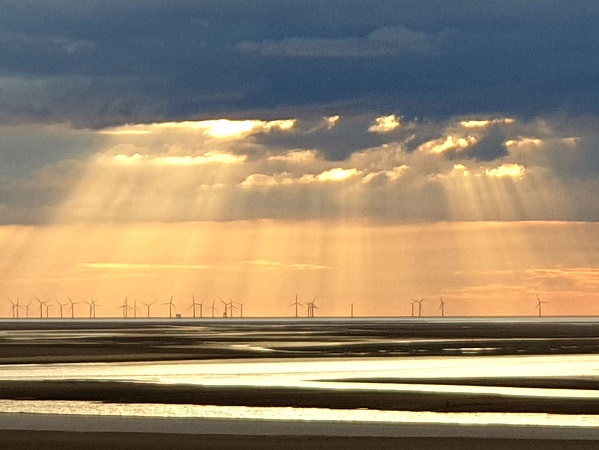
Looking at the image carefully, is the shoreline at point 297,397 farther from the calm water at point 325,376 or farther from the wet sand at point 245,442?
the wet sand at point 245,442

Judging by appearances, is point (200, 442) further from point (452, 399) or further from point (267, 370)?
point (267, 370)

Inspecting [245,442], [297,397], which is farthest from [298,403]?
[245,442]

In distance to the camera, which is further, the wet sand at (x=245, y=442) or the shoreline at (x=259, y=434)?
the shoreline at (x=259, y=434)

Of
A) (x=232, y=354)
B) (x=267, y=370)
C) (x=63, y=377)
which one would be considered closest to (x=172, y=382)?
(x=63, y=377)

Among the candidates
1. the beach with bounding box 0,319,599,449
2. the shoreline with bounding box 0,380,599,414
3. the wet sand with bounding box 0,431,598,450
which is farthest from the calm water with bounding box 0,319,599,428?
the wet sand with bounding box 0,431,598,450

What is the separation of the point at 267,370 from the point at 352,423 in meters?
31.5

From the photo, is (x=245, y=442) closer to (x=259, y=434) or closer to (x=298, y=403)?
(x=259, y=434)

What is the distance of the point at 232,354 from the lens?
101 m

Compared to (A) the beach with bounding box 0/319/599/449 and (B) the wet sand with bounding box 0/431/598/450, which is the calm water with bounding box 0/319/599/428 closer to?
(A) the beach with bounding box 0/319/599/449

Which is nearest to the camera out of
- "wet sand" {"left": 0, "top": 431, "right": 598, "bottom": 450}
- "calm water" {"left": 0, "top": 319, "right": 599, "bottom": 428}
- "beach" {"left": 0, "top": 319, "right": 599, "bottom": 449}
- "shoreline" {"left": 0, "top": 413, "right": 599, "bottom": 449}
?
"wet sand" {"left": 0, "top": 431, "right": 598, "bottom": 450}

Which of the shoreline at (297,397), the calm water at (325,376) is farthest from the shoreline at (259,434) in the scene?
the shoreline at (297,397)

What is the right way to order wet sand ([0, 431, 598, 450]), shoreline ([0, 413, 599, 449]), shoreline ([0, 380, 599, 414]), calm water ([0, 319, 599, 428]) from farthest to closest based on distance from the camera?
shoreline ([0, 380, 599, 414])
calm water ([0, 319, 599, 428])
shoreline ([0, 413, 599, 449])
wet sand ([0, 431, 598, 450])

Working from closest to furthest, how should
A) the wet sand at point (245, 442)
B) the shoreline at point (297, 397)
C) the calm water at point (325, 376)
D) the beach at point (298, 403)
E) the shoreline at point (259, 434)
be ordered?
the wet sand at point (245, 442) → the shoreline at point (259, 434) → the beach at point (298, 403) → the calm water at point (325, 376) → the shoreline at point (297, 397)

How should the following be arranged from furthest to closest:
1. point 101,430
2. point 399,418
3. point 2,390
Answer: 1. point 2,390
2. point 399,418
3. point 101,430
